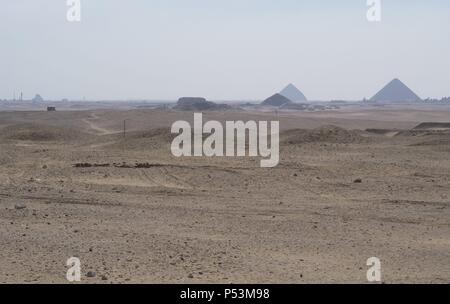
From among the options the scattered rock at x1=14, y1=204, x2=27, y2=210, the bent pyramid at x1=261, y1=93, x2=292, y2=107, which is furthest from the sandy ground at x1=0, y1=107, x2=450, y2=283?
the bent pyramid at x1=261, y1=93, x2=292, y2=107

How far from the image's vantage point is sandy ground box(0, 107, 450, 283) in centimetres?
713

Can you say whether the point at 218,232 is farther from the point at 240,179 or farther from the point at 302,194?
the point at 240,179

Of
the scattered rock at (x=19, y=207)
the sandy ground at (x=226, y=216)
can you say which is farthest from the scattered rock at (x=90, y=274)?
the scattered rock at (x=19, y=207)

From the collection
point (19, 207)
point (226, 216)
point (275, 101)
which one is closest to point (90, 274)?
point (226, 216)

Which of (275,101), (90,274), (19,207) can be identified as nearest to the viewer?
(90,274)

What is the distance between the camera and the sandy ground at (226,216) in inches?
281

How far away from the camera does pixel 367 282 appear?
6.51 m

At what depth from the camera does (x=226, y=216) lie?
10.8 metres

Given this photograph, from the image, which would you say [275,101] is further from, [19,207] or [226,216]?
[19,207]

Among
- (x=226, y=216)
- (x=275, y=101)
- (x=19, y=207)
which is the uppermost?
(x=275, y=101)

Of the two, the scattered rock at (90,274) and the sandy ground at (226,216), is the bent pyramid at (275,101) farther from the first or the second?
the scattered rock at (90,274)

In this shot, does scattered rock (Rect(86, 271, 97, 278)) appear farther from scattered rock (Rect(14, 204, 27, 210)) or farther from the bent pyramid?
the bent pyramid

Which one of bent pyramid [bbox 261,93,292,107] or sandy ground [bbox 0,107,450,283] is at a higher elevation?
bent pyramid [bbox 261,93,292,107]
